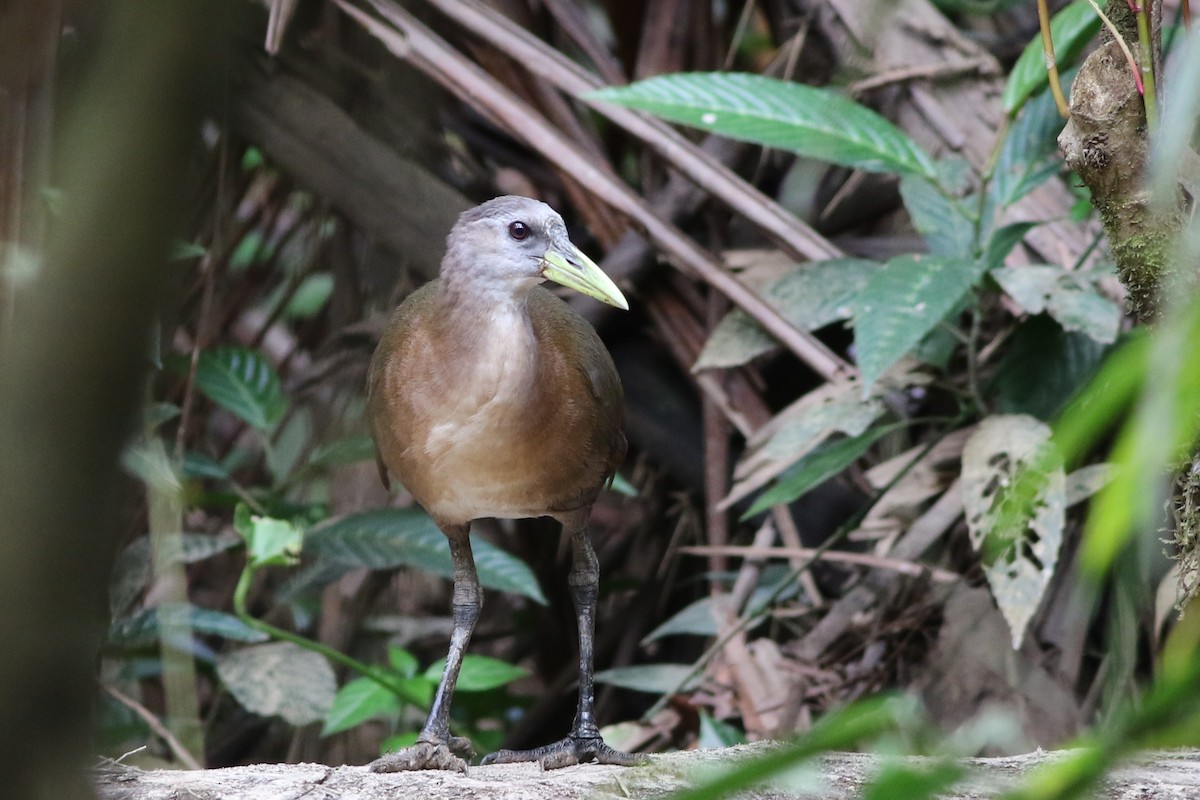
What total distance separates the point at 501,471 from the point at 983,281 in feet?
5.46

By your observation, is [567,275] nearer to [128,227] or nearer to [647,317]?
[647,317]

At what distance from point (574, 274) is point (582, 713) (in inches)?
42.7

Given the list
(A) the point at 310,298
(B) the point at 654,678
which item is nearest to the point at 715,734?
(B) the point at 654,678

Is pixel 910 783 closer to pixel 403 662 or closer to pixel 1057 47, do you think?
pixel 1057 47

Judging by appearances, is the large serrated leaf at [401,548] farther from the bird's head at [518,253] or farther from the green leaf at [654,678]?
the bird's head at [518,253]

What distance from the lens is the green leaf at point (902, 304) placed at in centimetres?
342

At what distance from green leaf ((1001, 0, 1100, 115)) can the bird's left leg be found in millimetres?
1766

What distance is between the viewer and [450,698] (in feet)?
10.5

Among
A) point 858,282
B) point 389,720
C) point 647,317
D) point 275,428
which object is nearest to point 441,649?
point 389,720

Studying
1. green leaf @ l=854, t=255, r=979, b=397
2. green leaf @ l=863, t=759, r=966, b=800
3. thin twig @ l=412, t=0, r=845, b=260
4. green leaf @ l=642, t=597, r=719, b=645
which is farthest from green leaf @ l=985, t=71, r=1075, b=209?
green leaf @ l=863, t=759, r=966, b=800

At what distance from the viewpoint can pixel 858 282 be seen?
4012 millimetres

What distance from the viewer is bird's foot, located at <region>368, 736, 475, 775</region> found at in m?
2.92

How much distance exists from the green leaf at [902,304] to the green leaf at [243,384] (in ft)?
6.22

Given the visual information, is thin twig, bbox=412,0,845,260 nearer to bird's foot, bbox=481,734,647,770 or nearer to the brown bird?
the brown bird
